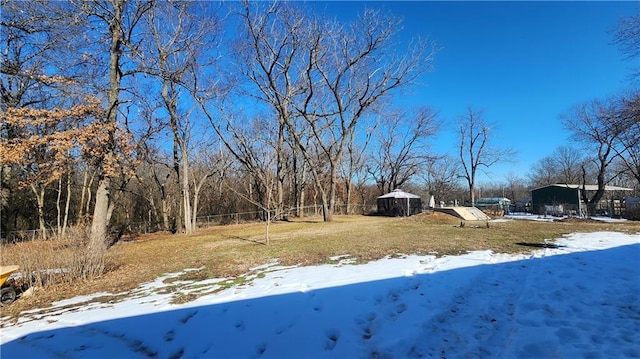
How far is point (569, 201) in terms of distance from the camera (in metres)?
34.5

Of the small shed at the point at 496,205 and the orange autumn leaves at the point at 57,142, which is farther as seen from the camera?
the small shed at the point at 496,205

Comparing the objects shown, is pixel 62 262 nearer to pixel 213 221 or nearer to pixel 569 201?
pixel 213 221

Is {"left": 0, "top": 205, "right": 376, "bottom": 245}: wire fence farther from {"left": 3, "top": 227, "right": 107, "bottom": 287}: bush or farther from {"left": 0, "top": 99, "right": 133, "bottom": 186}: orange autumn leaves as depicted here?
{"left": 3, "top": 227, "right": 107, "bottom": 287}: bush

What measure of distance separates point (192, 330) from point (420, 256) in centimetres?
544

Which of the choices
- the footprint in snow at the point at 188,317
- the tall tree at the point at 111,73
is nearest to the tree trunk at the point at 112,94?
the tall tree at the point at 111,73

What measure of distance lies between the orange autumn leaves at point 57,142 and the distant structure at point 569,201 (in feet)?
107

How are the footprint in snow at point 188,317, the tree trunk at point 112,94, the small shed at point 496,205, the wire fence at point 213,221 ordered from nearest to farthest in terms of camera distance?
the footprint in snow at point 188,317
the tree trunk at point 112,94
the wire fence at point 213,221
the small shed at point 496,205

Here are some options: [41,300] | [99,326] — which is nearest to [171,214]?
[41,300]

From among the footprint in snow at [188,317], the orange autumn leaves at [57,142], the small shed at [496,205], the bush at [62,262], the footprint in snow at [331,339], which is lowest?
the footprint in snow at [331,339]

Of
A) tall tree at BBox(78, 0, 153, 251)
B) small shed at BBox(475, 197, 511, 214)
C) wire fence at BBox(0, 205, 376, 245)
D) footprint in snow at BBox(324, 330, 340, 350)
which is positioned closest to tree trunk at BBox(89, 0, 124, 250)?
tall tree at BBox(78, 0, 153, 251)

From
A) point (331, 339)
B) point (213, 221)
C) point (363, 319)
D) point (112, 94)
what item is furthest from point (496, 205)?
point (331, 339)

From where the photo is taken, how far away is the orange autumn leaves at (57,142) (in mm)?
9672

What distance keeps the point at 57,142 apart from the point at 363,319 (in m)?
10.7

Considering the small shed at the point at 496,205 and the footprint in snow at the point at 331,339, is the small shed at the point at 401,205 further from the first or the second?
the footprint in snow at the point at 331,339
